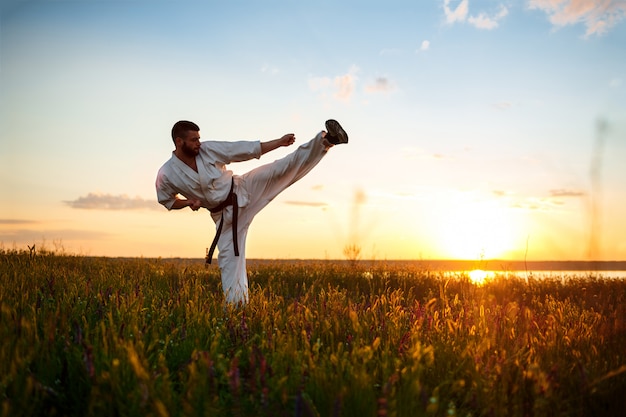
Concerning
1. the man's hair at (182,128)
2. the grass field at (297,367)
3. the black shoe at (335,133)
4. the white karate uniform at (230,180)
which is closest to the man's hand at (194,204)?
the white karate uniform at (230,180)

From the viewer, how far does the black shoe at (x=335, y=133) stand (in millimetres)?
6488

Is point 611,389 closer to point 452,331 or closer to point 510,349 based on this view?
point 510,349

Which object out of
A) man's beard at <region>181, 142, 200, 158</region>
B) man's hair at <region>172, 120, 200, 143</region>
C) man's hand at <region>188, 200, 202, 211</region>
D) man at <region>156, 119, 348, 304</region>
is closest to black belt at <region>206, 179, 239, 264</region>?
man at <region>156, 119, 348, 304</region>

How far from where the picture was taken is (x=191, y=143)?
6957mm

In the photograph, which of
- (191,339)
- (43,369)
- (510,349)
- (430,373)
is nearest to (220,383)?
(191,339)

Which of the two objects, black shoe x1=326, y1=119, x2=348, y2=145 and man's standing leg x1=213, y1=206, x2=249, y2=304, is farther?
man's standing leg x1=213, y1=206, x2=249, y2=304

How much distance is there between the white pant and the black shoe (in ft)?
0.91

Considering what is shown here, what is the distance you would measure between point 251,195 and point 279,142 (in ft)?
2.90

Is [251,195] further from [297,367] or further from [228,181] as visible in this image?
[297,367]

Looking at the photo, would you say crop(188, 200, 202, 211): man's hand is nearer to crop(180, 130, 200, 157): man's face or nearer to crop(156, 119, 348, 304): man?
crop(156, 119, 348, 304): man

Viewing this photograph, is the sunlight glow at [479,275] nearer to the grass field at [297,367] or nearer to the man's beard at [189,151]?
the grass field at [297,367]

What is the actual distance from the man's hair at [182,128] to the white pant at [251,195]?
0.85 m

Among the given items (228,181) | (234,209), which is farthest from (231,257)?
(228,181)

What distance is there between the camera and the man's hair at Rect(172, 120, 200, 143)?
23.0 feet
